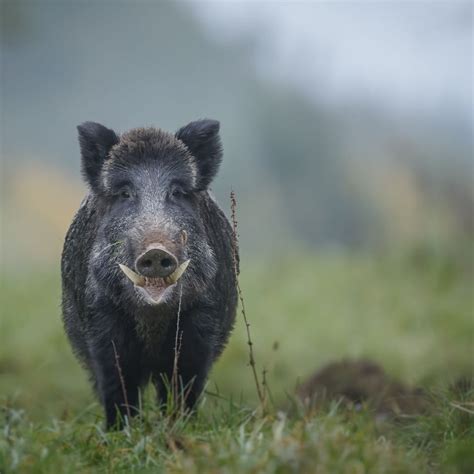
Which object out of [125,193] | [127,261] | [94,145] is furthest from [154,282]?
[94,145]

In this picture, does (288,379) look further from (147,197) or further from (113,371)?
(147,197)

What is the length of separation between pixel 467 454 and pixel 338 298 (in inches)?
368

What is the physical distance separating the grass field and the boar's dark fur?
0.24 meters

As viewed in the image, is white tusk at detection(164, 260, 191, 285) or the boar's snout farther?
white tusk at detection(164, 260, 191, 285)

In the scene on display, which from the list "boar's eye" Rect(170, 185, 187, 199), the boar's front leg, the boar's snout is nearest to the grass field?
the boar's front leg

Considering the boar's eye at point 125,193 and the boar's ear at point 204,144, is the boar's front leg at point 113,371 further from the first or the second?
the boar's ear at point 204,144

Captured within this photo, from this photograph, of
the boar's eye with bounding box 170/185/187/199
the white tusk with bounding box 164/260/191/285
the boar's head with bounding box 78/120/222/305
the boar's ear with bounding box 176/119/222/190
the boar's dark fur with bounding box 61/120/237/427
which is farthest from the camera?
the boar's ear with bounding box 176/119/222/190

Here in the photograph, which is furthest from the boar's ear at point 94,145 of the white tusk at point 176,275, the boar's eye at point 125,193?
the white tusk at point 176,275

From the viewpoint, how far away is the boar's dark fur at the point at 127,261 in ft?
15.8

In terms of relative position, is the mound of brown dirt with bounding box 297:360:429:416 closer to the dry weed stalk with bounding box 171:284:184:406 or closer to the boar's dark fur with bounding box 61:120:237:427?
the boar's dark fur with bounding box 61:120:237:427

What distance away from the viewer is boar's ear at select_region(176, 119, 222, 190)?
5145 mm

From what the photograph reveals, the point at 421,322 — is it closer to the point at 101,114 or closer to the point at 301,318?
the point at 301,318

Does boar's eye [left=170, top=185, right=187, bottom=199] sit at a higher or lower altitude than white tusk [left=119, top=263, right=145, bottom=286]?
higher

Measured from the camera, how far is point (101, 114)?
4344 centimetres
